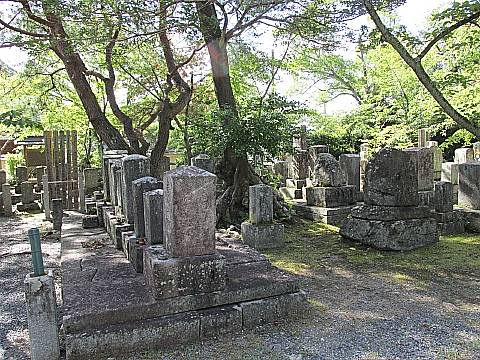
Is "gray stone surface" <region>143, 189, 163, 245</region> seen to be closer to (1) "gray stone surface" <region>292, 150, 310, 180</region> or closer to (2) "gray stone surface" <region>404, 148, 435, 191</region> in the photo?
(2) "gray stone surface" <region>404, 148, 435, 191</region>

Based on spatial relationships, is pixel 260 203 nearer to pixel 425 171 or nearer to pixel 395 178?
pixel 395 178

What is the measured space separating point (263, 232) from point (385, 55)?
10.9m

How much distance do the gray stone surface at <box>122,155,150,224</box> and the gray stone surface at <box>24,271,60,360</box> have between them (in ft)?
7.64

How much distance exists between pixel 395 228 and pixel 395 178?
0.84 metres

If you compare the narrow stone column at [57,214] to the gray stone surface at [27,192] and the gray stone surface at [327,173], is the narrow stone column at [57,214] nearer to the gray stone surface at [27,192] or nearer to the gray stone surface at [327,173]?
the gray stone surface at [27,192]

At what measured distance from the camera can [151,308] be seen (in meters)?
4.11

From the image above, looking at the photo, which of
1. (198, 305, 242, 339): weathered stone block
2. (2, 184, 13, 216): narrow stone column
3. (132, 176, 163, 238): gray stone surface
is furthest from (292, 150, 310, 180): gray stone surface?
(198, 305, 242, 339): weathered stone block

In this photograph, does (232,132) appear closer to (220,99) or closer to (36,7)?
(220,99)

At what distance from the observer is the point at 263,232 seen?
317 inches

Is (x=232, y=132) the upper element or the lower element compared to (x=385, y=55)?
lower

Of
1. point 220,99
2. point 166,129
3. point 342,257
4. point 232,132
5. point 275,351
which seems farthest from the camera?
point 166,129

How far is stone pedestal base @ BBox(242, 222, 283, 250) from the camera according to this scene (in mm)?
8039

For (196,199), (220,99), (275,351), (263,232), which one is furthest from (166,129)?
(275,351)

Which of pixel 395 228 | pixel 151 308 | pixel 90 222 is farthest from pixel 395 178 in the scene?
pixel 90 222
